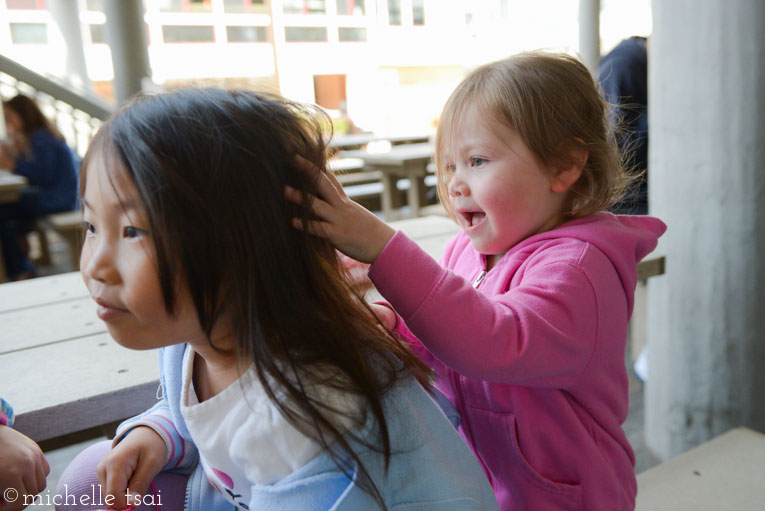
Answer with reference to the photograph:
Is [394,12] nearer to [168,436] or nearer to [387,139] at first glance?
[387,139]

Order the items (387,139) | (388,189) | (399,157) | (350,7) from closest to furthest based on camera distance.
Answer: (399,157) < (388,189) < (387,139) < (350,7)

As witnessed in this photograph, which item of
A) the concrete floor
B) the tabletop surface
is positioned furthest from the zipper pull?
the tabletop surface

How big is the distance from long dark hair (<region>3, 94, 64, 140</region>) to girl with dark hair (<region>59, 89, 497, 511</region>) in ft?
14.4

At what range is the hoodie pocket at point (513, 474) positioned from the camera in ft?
2.66

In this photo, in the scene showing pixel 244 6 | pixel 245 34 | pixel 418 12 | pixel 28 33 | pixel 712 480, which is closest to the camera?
pixel 712 480

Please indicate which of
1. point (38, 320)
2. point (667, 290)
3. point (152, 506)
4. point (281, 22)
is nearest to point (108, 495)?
point (152, 506)

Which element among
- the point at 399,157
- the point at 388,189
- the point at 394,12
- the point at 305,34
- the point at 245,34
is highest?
the point at 394,12

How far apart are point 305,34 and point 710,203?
22.7 m

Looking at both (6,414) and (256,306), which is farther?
(6,414)

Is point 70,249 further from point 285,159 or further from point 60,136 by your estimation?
point 285,159

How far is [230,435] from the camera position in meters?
0.65

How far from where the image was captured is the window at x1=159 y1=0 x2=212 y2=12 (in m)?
21.5

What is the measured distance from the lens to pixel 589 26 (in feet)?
13.5

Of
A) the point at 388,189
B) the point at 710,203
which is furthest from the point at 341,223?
the point at 388,189
